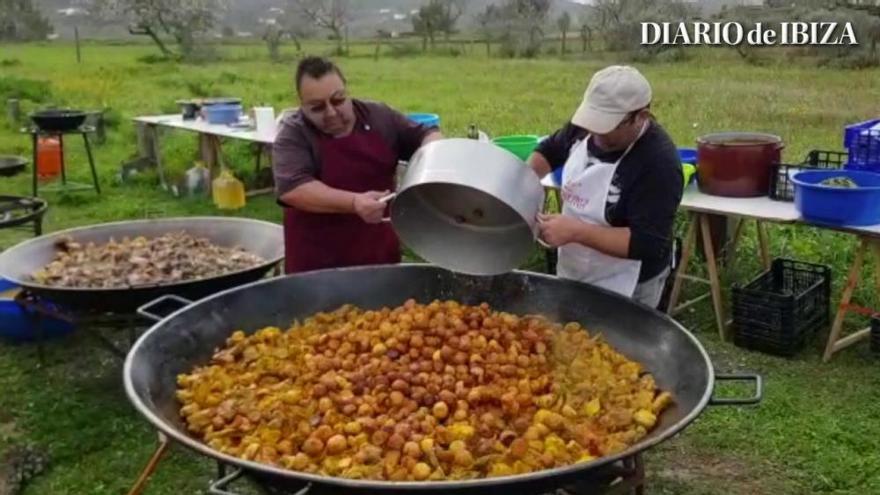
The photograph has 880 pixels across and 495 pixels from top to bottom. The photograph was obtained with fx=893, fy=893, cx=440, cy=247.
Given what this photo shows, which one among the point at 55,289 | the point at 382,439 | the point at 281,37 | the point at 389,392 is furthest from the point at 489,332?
the point at 281,37

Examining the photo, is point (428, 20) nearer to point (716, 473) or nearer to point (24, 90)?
point (24, 90)

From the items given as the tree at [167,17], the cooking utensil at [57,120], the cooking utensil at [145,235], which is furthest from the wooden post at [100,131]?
the tree at [167,17]

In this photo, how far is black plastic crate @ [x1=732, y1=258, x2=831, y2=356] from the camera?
16.1 ft

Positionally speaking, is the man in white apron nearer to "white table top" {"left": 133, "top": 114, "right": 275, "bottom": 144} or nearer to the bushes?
"white table top" {"left": 133, "top": 114, "right": 275, "bottom": 144}

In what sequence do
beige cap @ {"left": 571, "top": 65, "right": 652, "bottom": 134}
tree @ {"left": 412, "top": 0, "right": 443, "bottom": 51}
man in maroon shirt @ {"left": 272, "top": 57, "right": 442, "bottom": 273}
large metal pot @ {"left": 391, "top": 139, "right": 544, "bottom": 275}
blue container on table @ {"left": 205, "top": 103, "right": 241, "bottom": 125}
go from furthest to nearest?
tree @ {"left": 412, "top": 0, "right": 443, "bottom": 51} → blue container on table @ {"left": 205, "top": 103, "right": 241, "bottom": 125} → man in maroon shirt @ {"left": 272, "top": 57, "right": 442, "bottom": 273} → beige cap @ {"left": 571, "top": 65, "right": 652, "bottom": 134} → large metal pot @ {"left": 391, "top": 139, "right": 544, "bottom": 275}

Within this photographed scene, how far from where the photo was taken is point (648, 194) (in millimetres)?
2688

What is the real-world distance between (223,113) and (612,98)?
702 centimetres

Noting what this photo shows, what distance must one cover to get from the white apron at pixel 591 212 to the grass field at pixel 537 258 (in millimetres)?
1222

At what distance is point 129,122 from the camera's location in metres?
14.3

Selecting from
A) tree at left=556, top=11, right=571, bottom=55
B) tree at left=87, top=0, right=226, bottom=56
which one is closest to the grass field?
tree at left=556, top=11, right=571, bottom=55

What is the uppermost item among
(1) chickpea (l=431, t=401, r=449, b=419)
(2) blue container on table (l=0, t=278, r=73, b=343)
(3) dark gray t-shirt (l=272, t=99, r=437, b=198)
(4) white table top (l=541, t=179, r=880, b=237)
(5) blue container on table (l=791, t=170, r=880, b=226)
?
(3) dark gray t-shirt (l=272, t=99, r=437, b=198)

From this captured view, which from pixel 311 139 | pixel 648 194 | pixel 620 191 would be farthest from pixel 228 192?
pixel 648 194

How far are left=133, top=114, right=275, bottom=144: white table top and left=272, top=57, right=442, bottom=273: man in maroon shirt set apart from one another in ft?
14.2

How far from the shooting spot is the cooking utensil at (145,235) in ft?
12.8
